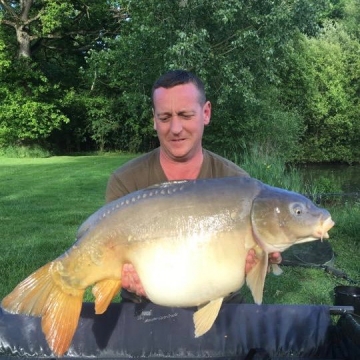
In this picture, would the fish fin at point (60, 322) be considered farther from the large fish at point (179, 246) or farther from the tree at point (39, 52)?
the tree at point (39, 52)

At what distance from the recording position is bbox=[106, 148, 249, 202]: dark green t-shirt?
6.73 feet

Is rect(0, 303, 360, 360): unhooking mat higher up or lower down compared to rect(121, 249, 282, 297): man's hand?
lower down

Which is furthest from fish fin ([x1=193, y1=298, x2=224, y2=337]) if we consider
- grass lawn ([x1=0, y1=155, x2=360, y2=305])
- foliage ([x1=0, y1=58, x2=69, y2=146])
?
foliage ([x1=0, y1=58, x2=69, y2=146])

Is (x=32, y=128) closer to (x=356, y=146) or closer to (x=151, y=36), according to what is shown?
(x=151, y=36)

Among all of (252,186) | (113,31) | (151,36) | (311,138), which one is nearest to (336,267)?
(252,186)

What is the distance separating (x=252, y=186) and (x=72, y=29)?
706 inches

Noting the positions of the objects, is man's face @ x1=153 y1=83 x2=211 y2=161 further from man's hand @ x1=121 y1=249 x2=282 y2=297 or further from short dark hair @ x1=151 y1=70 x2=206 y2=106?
man's hand @ x1=121 y1=249 x2=282 y2=297

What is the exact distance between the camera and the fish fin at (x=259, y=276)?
1.36 m

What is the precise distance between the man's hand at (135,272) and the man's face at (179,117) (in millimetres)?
602

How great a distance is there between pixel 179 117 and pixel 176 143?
0.11 meters

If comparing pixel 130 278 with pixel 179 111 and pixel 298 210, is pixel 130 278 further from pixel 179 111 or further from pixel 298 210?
pixel 179 111

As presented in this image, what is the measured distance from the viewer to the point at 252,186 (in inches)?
→ 55.7

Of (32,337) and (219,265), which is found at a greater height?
(219,265)

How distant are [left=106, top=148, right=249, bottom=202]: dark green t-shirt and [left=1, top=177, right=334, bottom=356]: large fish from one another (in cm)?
53
